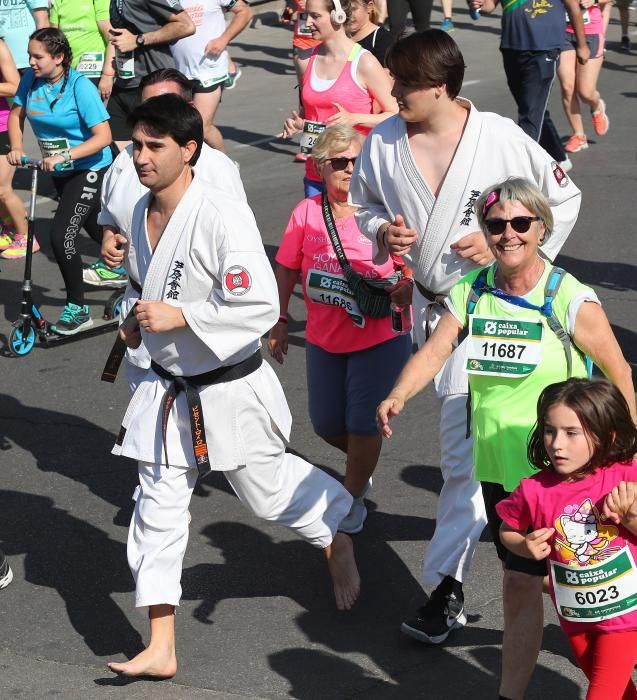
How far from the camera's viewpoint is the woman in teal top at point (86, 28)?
1115 centimetres

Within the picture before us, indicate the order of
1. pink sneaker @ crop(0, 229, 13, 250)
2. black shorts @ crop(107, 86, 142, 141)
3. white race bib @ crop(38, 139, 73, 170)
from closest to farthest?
white race bib @ crop(38, 139, 73, 170) < black shorts @ crop(107, 86, 142, 141) < pink sneaker @ crop(0, 229, 13, 250)

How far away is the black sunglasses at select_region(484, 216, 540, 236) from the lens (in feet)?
12.8

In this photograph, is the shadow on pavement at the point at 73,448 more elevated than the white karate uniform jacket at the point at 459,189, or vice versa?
the white karate uniform jacket at the point at 459,189

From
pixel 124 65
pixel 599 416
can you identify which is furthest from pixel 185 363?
Result: pixel 124 65

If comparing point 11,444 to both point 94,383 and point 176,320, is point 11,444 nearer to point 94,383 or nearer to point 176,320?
point 94,383

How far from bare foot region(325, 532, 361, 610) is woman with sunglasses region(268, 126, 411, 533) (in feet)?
1.46

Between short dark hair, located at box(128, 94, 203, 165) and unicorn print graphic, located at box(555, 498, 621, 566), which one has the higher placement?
short dark hair, located at box(128, 94, 203, 165)

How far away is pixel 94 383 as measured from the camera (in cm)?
760

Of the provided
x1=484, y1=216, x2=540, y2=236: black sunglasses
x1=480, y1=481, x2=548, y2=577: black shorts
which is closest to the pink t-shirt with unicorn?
x1=480, y1=481, x2=548, y2=577: black shorts

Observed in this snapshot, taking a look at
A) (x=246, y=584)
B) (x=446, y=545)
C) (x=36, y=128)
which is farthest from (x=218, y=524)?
(x=36, y=128)

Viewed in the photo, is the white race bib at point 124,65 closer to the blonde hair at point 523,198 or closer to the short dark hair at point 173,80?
the short dark hair at point 173,80

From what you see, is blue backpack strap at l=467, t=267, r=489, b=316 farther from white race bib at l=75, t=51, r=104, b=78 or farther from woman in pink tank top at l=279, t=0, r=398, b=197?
white race bib at l=75, t=51, r=104, b=78

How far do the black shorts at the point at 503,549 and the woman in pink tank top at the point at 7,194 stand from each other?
6.21m

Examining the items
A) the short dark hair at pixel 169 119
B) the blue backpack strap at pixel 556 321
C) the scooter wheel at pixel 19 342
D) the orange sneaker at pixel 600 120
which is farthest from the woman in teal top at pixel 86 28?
the blue backpack strap at pixel 556 321
